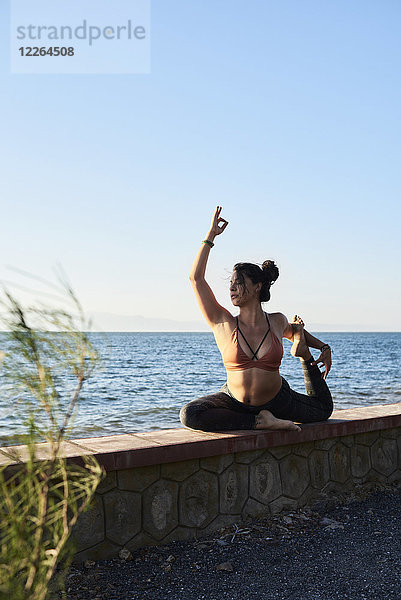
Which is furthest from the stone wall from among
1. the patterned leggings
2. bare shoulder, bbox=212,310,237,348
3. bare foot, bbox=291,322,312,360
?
bare shoulder, bbox=212,310,237,348

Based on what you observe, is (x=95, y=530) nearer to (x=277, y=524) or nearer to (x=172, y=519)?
(x=172, y=519)

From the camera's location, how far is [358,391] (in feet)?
67.8

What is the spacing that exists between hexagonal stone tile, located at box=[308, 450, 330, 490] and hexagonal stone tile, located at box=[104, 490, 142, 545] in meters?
1.71

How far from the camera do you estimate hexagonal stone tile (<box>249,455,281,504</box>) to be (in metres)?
4.81

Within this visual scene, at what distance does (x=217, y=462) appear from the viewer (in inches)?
180

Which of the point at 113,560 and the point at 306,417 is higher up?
the point at 306,417

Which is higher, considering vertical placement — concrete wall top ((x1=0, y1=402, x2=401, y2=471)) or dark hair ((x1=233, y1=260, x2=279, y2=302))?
dark hair ((x1=233, y1=260, x2=279, y2=302))

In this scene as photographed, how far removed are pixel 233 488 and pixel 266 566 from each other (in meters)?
0.76

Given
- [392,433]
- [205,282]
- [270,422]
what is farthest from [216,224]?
[392,433]

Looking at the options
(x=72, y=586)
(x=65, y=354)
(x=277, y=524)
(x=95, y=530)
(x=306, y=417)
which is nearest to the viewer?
(x=65, y=354)

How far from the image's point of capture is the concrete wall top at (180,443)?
3957 millimetres

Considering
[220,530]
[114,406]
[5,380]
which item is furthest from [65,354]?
[114,406]

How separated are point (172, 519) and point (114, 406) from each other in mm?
11431

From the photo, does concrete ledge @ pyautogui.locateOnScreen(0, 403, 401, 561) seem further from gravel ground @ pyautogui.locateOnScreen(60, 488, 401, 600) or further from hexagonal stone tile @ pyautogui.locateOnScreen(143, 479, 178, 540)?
gravel ground @ pyautogui.locateOnScreen(60, 488, 401, 600)
